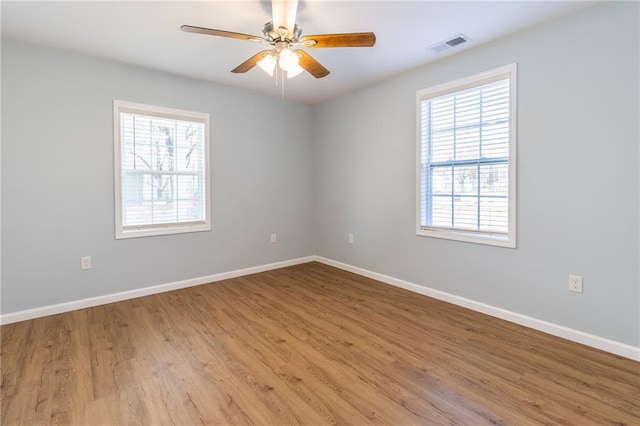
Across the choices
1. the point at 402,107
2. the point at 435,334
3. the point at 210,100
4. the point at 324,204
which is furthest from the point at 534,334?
the point at 210,100

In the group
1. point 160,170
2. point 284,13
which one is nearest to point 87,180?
point 160,170

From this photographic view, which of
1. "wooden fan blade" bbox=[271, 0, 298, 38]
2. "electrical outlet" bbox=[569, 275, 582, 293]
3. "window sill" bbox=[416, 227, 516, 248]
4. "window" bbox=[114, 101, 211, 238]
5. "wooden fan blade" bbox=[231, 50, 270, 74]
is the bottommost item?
"electrical outlet" bbox=[569, 275, 582, 293]

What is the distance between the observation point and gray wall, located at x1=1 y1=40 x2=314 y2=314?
277 cm

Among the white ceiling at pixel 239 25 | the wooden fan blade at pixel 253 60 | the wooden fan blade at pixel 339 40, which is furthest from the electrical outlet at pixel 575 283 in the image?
the wooden fan blade at pixel 253 60

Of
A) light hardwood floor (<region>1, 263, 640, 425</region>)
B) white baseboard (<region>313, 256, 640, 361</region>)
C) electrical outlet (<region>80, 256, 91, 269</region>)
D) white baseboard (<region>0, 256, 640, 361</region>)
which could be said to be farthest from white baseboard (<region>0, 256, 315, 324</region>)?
white baseboard (<region>313, 256, 640, 361</region>)

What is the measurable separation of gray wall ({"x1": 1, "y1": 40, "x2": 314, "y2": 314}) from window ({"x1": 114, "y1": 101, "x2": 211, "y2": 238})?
0.09 m

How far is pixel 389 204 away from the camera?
3801 mm

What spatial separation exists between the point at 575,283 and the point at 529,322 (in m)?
0.49

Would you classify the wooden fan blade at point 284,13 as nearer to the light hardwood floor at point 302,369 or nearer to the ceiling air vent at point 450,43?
the ceiling air vent at point 450,43

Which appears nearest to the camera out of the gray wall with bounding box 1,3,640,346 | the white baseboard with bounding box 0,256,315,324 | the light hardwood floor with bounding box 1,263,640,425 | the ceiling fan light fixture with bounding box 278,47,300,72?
the light hardwood floor with bounding box 1,263,640,425

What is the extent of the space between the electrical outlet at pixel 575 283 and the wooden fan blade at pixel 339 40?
7.61 feet

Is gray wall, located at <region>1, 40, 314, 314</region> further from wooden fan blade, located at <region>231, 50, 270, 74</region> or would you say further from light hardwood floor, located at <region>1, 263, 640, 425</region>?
wooden fan blade, located at <region>231, 50, 270, 74</region>

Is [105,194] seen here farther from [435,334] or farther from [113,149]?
[435,334]

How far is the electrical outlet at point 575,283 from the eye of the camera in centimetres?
237
